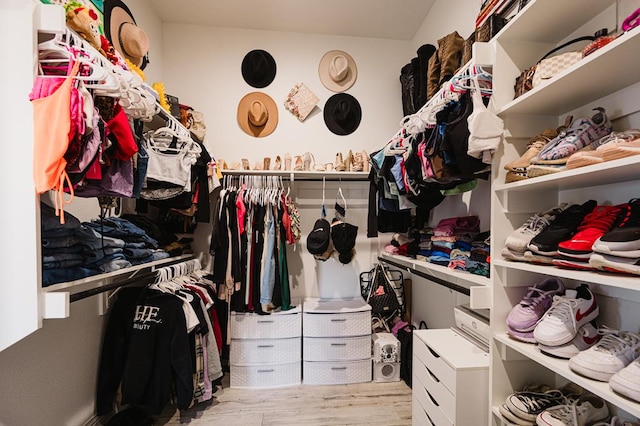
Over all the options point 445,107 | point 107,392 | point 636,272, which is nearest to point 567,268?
point 636,272

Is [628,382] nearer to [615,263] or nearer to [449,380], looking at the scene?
[615,263]

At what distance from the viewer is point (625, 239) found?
0.70 meters

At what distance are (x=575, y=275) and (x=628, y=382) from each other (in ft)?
0.88

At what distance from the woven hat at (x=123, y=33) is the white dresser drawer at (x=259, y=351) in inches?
91.0

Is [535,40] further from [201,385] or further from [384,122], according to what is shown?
[201,385]

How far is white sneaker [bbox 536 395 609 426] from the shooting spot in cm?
89

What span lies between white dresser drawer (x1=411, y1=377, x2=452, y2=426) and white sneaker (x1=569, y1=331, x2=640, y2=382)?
2.15 ft

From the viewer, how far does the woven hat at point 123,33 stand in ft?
6.10

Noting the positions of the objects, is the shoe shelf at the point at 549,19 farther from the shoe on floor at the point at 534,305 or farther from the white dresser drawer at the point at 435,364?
the white dresser drawer at the point at 435,364

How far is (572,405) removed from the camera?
0.91m

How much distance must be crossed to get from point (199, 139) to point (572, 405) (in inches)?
104

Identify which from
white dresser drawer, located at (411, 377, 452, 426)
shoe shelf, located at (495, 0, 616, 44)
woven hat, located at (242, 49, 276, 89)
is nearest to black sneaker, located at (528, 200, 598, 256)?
shoe shelf, located at (495, 0, 616, 44)

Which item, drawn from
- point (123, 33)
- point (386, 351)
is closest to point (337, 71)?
point (123, 33)

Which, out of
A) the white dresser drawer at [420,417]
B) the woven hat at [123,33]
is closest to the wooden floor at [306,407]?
the white dresser drawer at [420,417]
